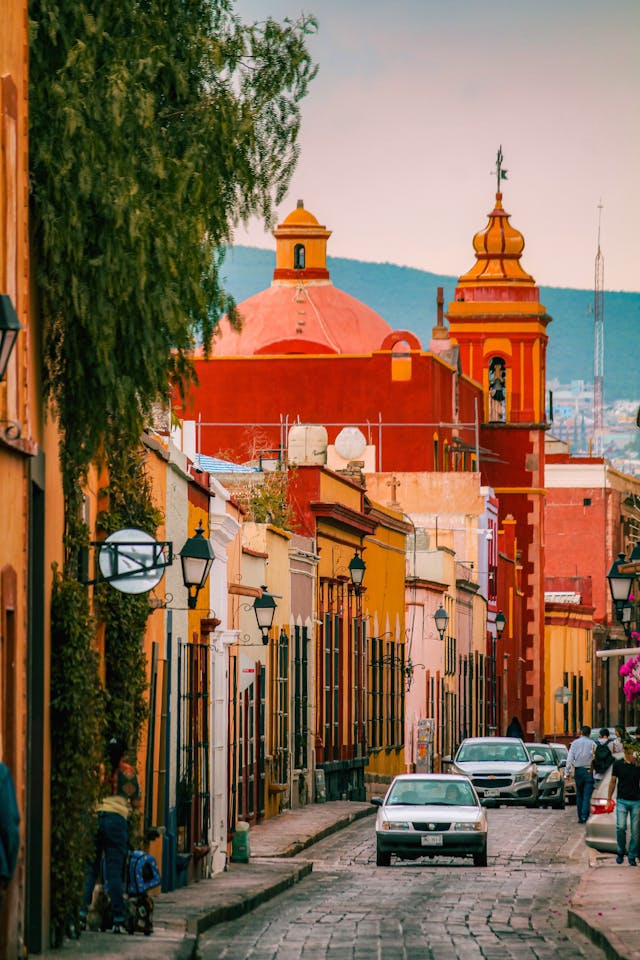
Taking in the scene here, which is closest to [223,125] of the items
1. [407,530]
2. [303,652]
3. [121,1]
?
[121,1]

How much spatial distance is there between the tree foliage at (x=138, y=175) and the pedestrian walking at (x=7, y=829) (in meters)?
5.45

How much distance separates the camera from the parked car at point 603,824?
1192 inches

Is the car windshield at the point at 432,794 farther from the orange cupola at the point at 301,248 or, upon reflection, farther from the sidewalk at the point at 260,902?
the orange cupola at the point at 301,248

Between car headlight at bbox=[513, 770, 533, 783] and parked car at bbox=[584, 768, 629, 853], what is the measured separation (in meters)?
14.1

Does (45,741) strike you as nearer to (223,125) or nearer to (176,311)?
(176,311)

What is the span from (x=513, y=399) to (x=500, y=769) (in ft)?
146

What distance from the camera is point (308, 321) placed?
80250 millimetres

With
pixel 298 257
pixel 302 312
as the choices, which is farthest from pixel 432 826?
pixel 298 257

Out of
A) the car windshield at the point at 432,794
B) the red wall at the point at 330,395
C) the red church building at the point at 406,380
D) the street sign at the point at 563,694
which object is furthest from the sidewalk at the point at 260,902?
the street sign at the point at 563,694

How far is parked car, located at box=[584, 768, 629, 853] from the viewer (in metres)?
30.3

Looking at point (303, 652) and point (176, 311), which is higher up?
point (176, 311)

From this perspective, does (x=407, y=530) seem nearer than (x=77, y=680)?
No

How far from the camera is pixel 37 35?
16.3 metres

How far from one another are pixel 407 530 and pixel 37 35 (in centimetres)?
4531
